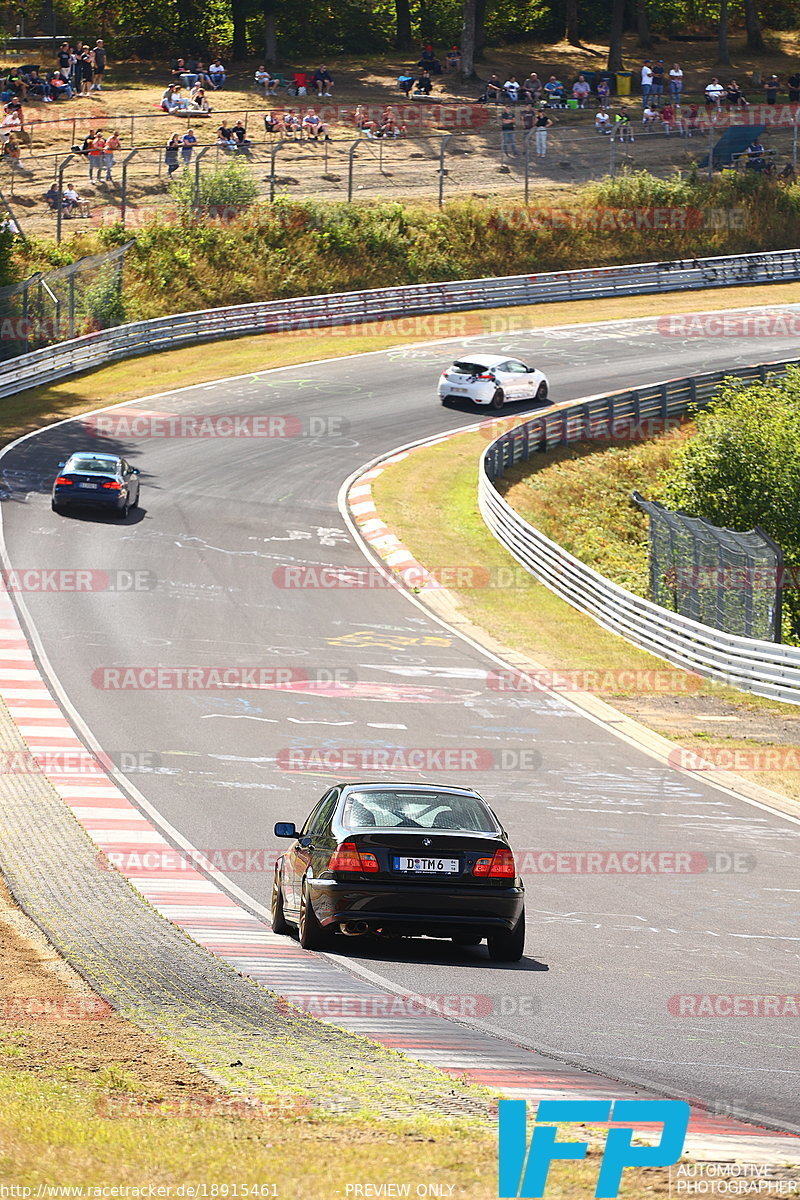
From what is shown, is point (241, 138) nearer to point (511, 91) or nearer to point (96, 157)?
point (96, 157)

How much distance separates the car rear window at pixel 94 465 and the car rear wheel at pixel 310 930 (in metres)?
23.5

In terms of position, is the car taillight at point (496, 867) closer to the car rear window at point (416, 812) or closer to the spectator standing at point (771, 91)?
the car rear window at point (416, 812)

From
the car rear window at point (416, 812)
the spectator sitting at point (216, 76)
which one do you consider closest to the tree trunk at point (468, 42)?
the spectator sitting at point (216, 76)

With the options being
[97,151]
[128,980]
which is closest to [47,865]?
[128,980]

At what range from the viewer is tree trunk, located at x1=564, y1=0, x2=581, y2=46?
292 ft

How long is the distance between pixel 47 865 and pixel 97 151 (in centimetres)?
5061

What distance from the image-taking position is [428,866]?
1086 cm

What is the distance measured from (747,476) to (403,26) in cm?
5919

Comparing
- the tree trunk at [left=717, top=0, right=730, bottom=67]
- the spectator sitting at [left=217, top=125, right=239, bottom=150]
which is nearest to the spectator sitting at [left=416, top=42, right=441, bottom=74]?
the tree trunk at [left=717, top=0, right=730, bottom=67]

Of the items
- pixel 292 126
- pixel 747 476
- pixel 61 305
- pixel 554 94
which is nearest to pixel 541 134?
pixel 554 94

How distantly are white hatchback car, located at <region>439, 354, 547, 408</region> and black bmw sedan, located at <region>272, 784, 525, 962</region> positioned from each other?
36.1 metres

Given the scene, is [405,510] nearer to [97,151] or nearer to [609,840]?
[609,840]

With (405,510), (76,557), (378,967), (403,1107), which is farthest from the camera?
(405,510)

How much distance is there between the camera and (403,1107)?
7.11 meters
